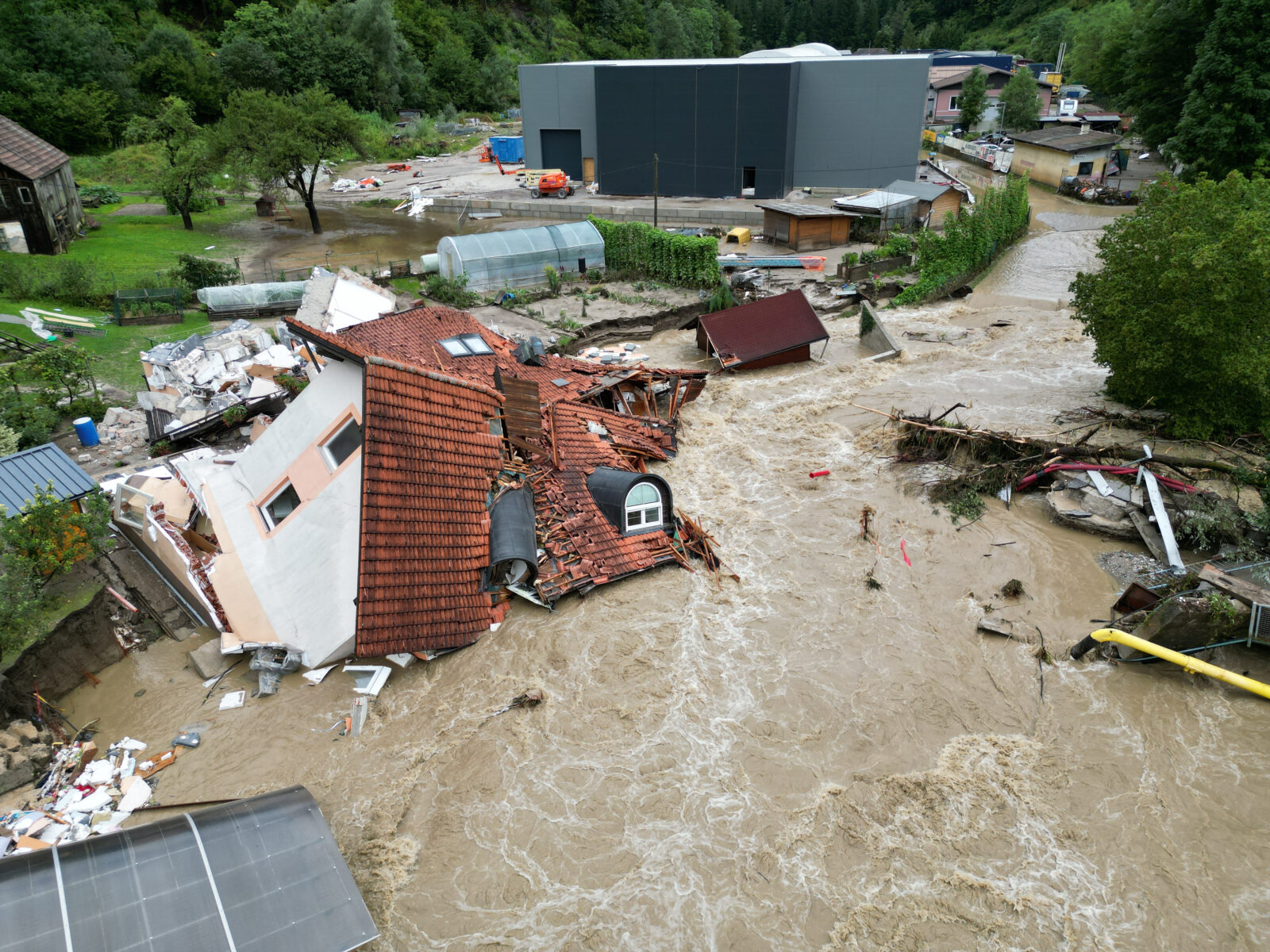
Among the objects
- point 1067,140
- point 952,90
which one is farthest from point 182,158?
point 952,90

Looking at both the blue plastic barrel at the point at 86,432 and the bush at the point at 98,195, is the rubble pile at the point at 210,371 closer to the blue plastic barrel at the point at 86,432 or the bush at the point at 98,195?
the blue plastic barrel at the point at 86,432

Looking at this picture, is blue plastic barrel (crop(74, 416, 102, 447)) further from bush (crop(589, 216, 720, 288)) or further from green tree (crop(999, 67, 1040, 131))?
green tree (crop(999, 67, 1040, 131))

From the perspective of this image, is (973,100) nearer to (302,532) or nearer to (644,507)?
(644,507)

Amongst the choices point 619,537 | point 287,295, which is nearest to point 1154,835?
point 619,537

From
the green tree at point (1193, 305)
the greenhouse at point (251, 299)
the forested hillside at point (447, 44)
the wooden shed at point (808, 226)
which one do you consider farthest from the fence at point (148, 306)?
the green tree at point (1193, 305)

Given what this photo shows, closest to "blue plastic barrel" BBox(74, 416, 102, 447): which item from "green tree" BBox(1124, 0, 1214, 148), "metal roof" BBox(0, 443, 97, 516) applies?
"metal roof" BBox(0, 443, 97, 516)

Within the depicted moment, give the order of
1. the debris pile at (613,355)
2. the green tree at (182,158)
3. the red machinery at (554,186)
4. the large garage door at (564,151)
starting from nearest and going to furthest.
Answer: the debris pile at (613,355)
the green tree at (182,158)
the red machinery at (554,186)
the large garage door at (564,151)

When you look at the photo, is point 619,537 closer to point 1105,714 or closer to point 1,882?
point 1105,714
